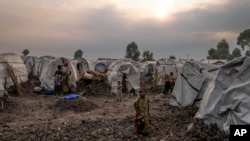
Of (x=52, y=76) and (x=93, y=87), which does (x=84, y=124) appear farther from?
(x=52, y=76)

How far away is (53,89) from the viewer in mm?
21062

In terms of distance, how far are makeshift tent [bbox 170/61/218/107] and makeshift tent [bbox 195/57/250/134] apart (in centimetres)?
432

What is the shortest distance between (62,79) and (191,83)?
8.98 metres

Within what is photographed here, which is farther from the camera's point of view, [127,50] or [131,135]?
[127,50]

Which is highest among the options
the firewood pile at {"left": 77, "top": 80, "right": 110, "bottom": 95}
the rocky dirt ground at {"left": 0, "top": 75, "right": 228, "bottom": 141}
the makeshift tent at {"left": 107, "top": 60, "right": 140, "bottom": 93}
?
the makeshift tent at {"left": 107, "top": 60, "right": 140, "bottom": 93}

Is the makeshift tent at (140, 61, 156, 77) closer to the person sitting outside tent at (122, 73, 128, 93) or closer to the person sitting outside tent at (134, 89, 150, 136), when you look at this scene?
the person sitting outside tent at (122, 73, 128, 93)

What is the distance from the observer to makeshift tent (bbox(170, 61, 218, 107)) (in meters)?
13.9

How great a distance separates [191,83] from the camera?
14.4 m

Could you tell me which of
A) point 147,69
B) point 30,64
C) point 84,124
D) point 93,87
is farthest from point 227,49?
point 84,124

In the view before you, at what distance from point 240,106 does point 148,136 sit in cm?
260

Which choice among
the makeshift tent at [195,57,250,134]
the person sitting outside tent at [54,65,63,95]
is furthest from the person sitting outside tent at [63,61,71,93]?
the makeshift tent at [195,57,250,134]

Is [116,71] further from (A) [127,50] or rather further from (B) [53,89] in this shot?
(A) [127,50]

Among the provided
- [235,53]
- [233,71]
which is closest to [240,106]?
[233,71]

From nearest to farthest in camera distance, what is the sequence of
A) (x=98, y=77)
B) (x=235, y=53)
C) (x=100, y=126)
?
(x=100, y=126) → (x=98, y=77) → (x=235, y=53)
